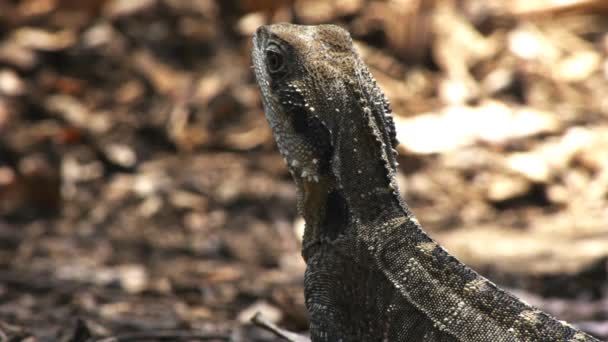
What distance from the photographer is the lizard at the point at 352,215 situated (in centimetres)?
378

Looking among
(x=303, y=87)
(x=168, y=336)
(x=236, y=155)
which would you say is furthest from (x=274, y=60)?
(x=236, y=155)

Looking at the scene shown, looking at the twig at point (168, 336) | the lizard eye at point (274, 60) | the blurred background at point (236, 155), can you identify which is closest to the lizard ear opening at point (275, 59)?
the lizard eye at point (274, 60)

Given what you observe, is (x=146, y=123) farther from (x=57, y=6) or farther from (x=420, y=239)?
(x=420, y=239)

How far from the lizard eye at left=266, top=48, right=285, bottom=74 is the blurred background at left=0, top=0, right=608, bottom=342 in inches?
83.4

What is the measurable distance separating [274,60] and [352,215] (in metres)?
0.97

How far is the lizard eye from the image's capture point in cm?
435

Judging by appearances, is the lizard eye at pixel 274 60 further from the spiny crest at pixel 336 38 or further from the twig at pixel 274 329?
the twig at pixel 274 329

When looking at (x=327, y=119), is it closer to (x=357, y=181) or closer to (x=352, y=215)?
(x=357, y=181)

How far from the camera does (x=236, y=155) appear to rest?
431 inches

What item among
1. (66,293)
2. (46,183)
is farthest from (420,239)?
(46,183)

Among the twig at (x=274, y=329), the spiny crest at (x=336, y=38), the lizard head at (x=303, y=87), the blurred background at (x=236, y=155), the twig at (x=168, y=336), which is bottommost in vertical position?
the twig at (x=274, y=329)

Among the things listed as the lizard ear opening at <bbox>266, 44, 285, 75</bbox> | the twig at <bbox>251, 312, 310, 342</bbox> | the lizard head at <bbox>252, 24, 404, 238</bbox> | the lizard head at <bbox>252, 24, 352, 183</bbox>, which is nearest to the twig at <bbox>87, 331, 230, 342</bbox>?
the twig at <bbox>251, 312, 310, 342</bbox>

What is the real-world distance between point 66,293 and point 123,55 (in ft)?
18.7

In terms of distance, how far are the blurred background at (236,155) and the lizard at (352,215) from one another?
170 cm
